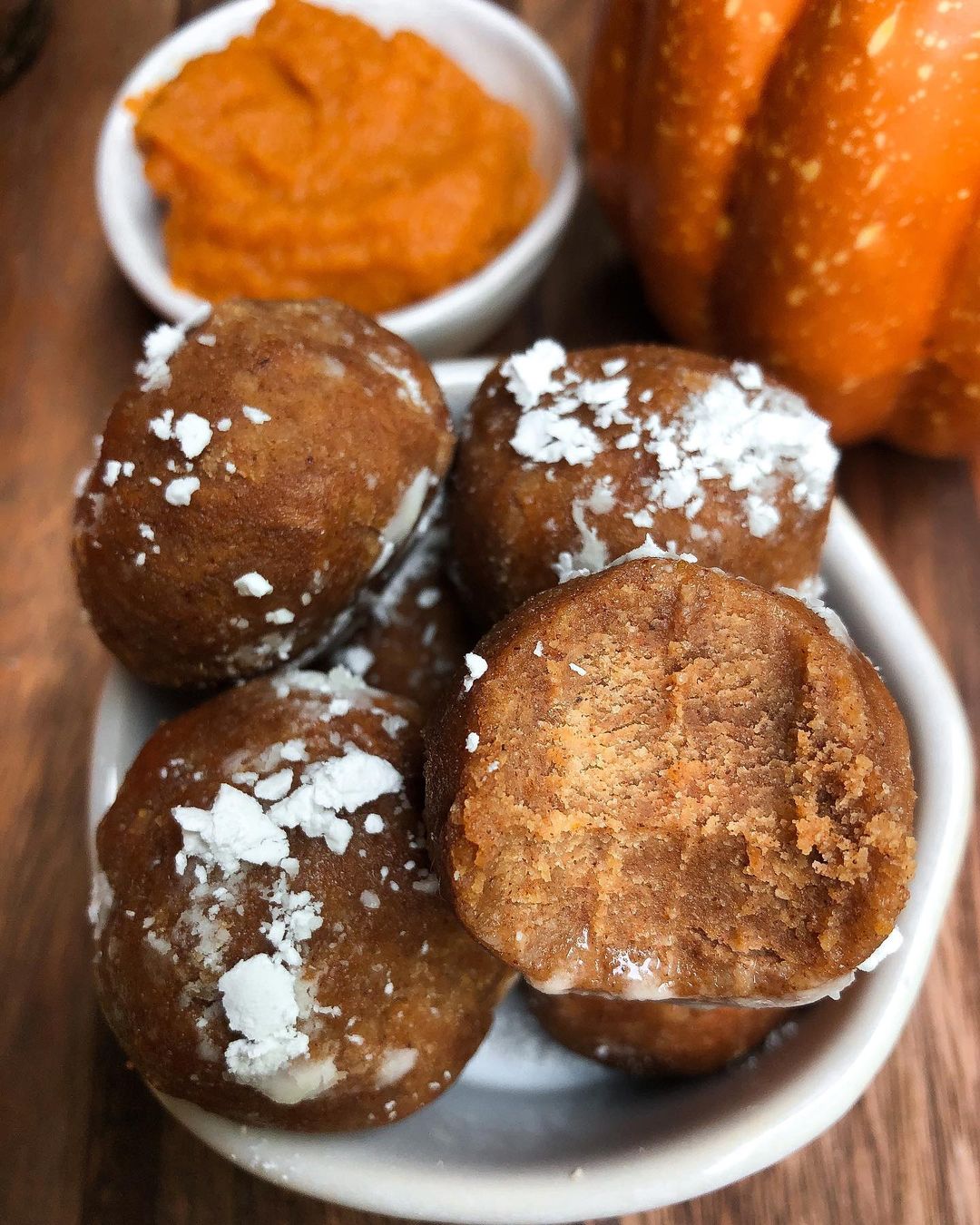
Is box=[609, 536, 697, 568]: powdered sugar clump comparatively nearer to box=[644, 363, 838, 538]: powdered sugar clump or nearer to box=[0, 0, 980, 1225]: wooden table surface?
box=[644, 363, 838, 538]: powdered sugar clump

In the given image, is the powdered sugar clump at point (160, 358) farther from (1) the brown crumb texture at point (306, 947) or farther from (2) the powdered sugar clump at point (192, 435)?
(1) the brown crumb texture at point (306, 947)

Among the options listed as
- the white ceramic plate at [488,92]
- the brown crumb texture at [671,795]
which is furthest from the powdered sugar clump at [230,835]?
the white ceramic plate at [488,92]

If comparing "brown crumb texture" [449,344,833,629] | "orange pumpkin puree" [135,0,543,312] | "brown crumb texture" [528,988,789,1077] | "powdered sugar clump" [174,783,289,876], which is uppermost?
"orange pumpkin puree" [135,0,543,312]

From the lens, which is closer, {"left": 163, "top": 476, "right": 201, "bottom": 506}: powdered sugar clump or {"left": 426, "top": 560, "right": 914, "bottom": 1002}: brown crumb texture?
{"left": 426, "top": 560, "right": 914, "bottom": 1002}: brown crumb texture

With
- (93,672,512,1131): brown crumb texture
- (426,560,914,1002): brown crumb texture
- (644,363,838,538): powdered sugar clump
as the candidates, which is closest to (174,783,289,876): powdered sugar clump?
(93,672,512,1131): brown crumb texture

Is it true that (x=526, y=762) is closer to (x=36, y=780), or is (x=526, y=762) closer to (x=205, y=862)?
(x=205, y=862)

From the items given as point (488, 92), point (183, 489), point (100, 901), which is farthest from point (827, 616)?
point (488, 92)
